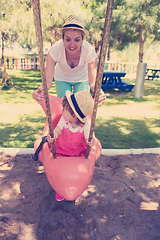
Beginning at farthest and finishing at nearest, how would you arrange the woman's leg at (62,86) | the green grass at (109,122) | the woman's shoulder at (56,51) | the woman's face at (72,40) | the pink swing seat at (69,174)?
the green grass at (109,122) < the woman's leg at (62,86) < the woman's shoulder at (56,51) < the woman's face at (72,40) < the pink swing seat at (69,174)

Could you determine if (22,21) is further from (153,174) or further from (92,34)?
(153,174)

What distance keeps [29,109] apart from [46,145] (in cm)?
380

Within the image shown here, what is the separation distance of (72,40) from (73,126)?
0.96 metres

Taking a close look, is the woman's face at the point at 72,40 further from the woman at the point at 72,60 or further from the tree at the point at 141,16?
the tree at the point at 141,16

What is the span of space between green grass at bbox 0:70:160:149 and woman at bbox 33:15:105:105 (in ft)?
4.84

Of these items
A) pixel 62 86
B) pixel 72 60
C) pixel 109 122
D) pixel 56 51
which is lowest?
pixel 109 122

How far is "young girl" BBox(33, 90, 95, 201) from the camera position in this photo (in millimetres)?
1961

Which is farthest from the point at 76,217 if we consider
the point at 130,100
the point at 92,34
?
the point at 92,34

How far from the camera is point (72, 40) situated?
7.84ft

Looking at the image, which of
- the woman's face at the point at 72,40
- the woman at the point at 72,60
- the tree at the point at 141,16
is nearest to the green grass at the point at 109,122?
the woman at the point at 72,60

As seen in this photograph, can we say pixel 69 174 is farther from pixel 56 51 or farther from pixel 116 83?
pixel 116 83

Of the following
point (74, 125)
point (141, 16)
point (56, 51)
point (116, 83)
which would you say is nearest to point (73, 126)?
point (74, 125)

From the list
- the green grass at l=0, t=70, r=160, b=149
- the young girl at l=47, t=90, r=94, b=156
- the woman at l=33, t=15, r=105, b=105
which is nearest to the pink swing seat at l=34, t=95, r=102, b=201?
the young girl at l=47, t=90, r=94, b=156

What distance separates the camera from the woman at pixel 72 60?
2.36 metres
